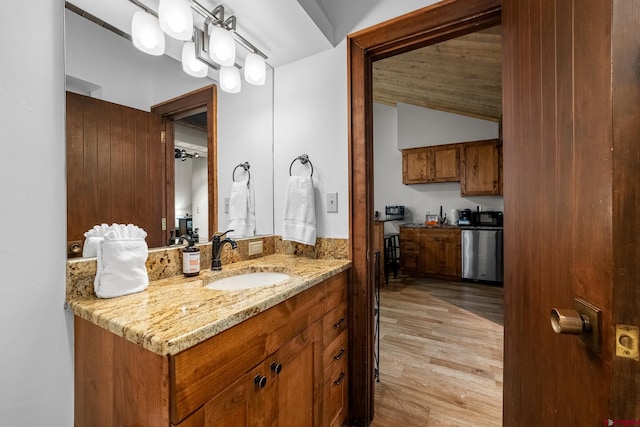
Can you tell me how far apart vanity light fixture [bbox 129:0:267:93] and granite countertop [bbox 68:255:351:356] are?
1000 millimetres

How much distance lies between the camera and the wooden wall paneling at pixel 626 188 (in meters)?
0.37

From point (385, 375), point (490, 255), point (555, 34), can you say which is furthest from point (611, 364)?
point (490, 255)

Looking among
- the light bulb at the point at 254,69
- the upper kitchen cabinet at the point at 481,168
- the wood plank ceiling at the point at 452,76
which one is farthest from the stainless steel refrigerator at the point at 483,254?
the light bulb at the point at 254,69

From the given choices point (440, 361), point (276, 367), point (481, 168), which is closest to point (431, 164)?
point (481, 168)

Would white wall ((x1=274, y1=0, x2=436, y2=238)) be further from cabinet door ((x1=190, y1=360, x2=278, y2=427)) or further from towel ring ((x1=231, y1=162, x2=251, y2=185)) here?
cabinet door ((x1=190, y1=360, x2=278, y2=427))

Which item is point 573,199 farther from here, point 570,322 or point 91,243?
point 91,243

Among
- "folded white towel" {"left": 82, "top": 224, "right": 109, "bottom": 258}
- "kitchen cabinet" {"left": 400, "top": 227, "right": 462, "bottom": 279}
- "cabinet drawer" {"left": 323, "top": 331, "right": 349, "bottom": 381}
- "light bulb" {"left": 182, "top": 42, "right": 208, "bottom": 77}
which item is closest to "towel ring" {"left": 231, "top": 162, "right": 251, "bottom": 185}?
"light bulb" {"left": 182, "top": 42, "right": 208, "bottom": 77}

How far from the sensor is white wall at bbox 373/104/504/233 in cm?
480

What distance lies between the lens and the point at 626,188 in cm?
38

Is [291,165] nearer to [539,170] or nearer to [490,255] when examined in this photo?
[539,170]

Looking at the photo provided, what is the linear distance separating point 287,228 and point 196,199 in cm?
53

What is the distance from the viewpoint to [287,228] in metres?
1.61

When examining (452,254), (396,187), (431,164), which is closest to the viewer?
(452,254)

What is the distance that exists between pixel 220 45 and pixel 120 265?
1.08 meters
